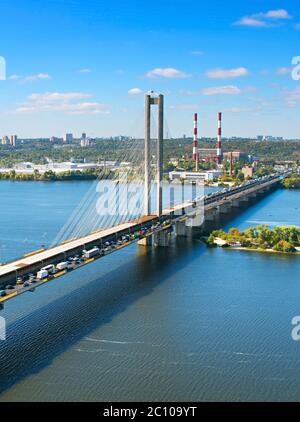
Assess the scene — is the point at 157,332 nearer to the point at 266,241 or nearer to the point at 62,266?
the point at 62,266

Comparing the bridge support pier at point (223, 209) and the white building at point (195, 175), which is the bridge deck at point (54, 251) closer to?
the bridge support pier at point (223, 209)

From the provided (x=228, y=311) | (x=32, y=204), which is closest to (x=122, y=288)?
(x=228, y=311)

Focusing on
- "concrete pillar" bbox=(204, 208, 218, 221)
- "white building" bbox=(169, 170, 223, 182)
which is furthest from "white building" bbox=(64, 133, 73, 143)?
"concrete pillar" bbox=(204, 208, 218, 221)

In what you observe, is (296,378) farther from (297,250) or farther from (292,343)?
(297,250)

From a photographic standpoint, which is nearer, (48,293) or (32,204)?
(48,293)
